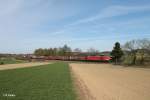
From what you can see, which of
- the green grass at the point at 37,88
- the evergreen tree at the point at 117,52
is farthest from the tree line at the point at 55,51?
the green grass at the point at 37,88

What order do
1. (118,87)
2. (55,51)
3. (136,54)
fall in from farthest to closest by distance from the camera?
1. (55,51)
2. (136,54)
3. (118,87)

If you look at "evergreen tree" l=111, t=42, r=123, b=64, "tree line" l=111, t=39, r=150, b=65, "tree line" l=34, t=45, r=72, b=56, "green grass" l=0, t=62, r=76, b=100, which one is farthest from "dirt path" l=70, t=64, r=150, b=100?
"tree line" l=34, t=45, r=72, b=56

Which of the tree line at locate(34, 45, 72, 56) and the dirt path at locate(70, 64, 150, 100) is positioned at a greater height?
the tree line at locate(34, 45, 72, 56)

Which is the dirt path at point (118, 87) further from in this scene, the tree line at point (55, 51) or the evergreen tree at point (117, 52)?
the tree line at point (55, 51)

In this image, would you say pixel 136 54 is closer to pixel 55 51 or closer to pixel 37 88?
pixel 37 88

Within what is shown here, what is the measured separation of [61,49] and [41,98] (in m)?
176

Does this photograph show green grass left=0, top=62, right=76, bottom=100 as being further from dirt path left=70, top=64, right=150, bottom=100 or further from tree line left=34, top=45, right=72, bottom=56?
tree line left=34, top=45, right=72, bottom=56

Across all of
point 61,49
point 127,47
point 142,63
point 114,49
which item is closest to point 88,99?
point 142,63

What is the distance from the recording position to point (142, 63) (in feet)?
233

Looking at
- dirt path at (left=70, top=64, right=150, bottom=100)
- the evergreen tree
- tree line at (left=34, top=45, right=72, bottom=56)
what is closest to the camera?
dirt path at (left=70, top=64, right=150, bottom=100)

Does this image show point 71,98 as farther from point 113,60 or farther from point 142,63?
point 113,60

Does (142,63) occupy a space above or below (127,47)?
below

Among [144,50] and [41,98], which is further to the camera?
[144,50]

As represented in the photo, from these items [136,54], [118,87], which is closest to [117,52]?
[136,54]
